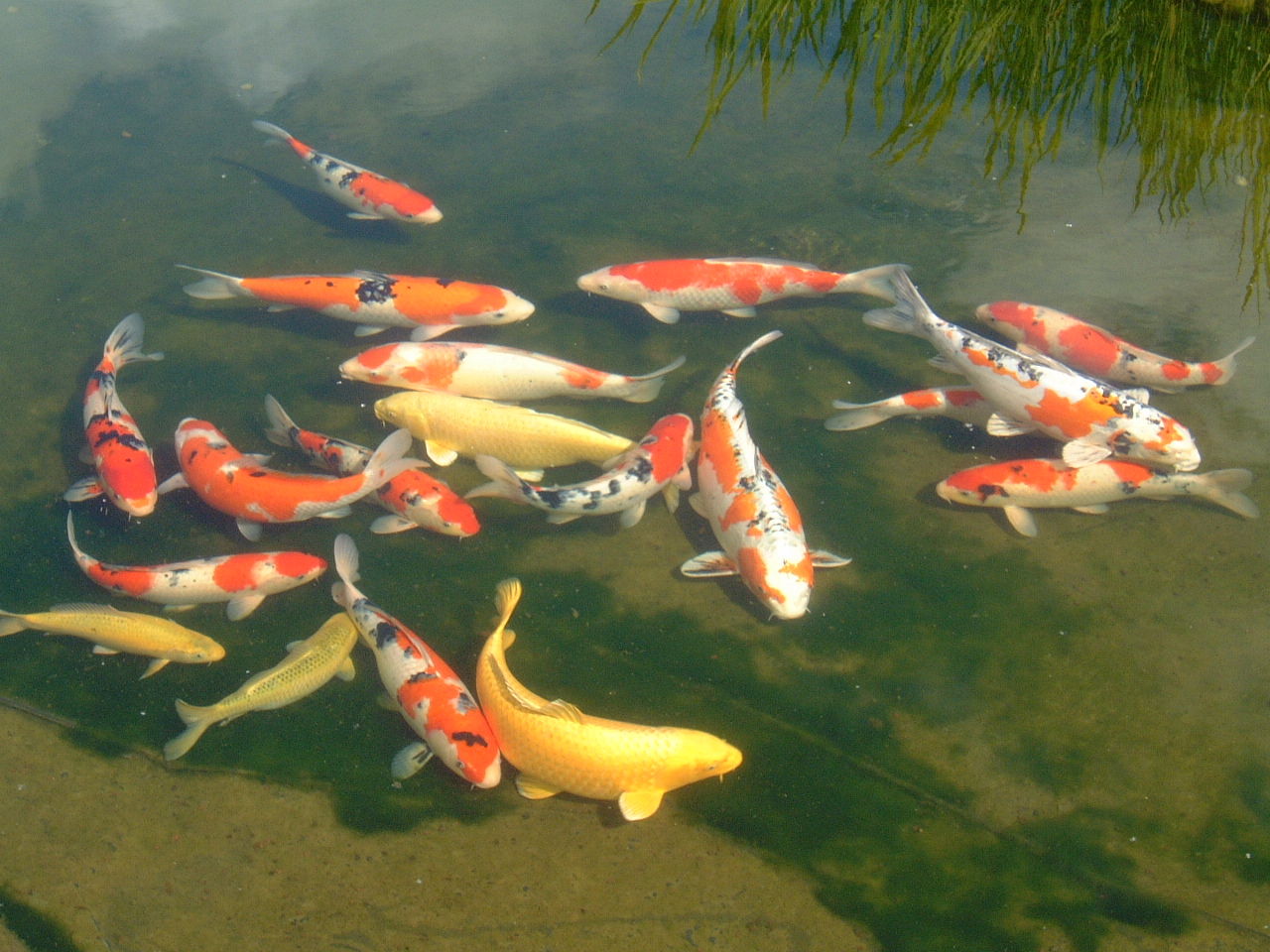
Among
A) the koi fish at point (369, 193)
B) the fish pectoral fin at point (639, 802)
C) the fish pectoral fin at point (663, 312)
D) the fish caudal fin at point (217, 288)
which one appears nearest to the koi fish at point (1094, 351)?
the fish pectoral fin at point (663, 312)

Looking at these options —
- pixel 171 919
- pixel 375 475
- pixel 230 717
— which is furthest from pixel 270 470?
pixel 171 919

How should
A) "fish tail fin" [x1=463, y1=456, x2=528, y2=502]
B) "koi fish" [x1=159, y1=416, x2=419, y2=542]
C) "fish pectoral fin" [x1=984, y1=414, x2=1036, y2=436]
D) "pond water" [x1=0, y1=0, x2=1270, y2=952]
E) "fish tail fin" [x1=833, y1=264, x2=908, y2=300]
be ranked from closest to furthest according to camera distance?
"pond water" [x1=0, y1=0, x2=1270, y2=952]
"fish tail fin" [x1=463, y1=456, x2=528, y2=502]
"koi fish" [x1=159, y1=416, x2=419, y2=542]
"fish pectoral fin" [x1=984, y1=414, x2=1036, y2=436]
"fish tail fin" [x1=833, y1=264, x2=908, y2=300]

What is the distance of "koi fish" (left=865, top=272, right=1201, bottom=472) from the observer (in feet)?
15.2

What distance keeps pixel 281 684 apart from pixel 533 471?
177cm

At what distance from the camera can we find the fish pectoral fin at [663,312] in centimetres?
579

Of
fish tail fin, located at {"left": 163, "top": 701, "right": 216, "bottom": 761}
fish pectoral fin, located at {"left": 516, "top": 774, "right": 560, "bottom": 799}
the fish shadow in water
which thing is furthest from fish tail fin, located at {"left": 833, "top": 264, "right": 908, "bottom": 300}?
fish tail fin, located at {"left": 163, "top": 701, "right": 216, "bottom": 761}

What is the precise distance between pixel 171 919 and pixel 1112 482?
16.1 feet

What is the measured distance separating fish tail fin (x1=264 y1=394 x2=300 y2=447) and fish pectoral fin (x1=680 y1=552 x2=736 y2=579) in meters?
2.48

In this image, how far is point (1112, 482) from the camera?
15.1 ft

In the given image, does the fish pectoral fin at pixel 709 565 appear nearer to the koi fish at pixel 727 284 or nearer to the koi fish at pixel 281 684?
the koi fish at pixel 281 684

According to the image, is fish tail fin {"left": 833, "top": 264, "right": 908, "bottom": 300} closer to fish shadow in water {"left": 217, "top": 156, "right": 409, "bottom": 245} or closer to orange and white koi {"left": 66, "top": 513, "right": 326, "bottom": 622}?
fish shadow in water {"left": 217, "top": 156, "right": 409, "bottom": 245}

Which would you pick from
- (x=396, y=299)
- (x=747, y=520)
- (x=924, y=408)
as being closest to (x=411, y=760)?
(x=747, y=520)

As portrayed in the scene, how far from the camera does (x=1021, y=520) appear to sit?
15.2 feet

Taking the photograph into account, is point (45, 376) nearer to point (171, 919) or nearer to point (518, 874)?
point (171, 919)
